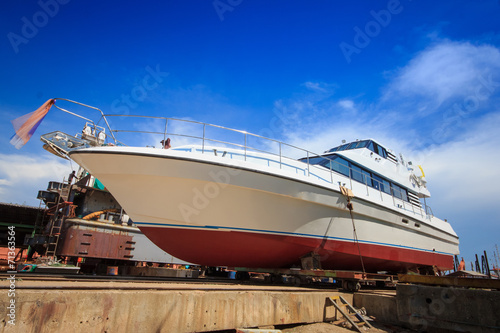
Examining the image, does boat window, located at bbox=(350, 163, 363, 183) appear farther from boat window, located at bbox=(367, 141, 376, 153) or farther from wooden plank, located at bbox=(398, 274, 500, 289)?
wooden plank, located at bbox=(398, 274, 500, 289)

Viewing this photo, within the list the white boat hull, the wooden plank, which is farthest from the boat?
the wooden plank

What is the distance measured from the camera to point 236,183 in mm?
5391

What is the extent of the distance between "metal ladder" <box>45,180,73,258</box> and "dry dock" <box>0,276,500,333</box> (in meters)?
7.45

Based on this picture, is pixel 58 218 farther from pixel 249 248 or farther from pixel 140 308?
pixel 140 308

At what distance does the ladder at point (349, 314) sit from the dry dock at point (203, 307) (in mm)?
121

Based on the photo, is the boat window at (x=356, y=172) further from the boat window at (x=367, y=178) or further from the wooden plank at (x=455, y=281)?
the wooden plank at (x=455, y=281)

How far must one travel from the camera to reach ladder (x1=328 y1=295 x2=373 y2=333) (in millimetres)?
4167

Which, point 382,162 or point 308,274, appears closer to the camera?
point 308,274

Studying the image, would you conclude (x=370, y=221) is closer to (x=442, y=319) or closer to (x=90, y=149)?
(x=442, y=319)

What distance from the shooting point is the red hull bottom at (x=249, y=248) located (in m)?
5.53

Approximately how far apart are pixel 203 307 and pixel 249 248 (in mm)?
2568

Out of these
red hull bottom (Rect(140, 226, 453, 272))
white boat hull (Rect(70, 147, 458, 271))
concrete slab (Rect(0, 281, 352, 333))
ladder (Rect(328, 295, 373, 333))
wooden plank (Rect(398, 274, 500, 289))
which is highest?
white boat hull (Rect(70, 147, 458, 271))

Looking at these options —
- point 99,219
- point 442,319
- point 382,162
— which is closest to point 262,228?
point 442,319

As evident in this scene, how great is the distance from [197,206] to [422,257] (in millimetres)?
8136
